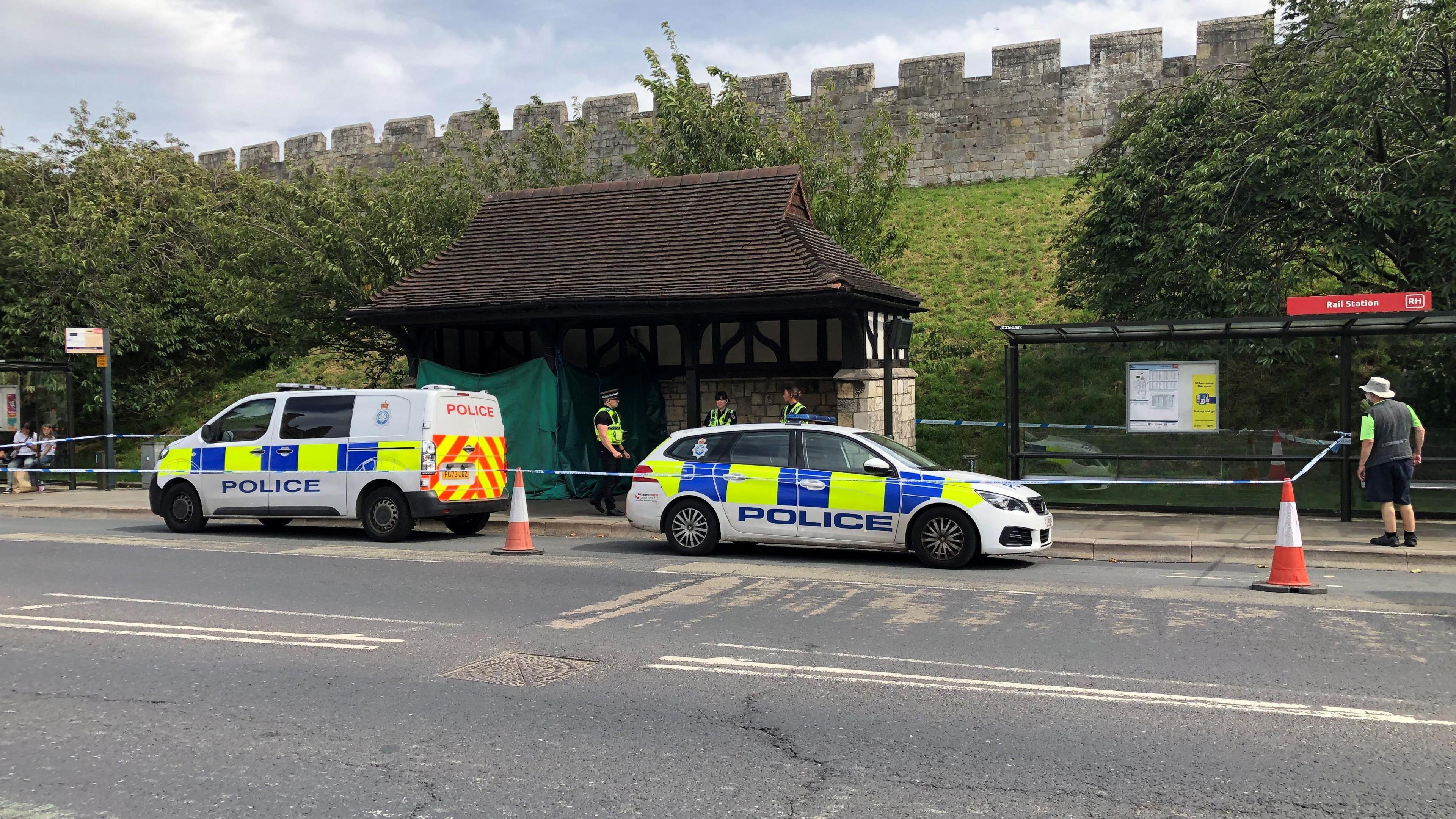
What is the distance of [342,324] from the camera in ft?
68.6

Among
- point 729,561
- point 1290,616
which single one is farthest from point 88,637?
point 1290,616

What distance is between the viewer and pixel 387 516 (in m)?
13.1

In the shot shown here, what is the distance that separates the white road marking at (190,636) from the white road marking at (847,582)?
3.58 m

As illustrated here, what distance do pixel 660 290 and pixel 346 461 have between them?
4.81 metres

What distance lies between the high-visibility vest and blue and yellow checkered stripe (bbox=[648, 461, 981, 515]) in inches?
101

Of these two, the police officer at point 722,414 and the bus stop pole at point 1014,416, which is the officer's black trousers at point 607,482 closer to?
the police officer at point 722,414

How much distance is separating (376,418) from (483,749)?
29.1 ft

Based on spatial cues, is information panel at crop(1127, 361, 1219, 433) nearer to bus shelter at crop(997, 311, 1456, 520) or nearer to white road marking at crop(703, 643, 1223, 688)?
bus shelter at crop(997, 311, 1456, 520)

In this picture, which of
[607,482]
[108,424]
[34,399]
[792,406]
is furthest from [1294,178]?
[34,399]

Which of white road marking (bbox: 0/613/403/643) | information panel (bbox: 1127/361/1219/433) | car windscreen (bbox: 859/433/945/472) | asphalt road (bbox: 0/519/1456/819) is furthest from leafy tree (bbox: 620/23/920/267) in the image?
white road marking (bbox: 0/613/403/643)

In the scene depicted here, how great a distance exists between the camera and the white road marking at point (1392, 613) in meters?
7.79

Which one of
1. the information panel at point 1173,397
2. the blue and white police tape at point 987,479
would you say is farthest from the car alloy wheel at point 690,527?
the information panel at point 1173,397

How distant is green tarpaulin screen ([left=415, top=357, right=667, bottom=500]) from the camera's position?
53.0ft

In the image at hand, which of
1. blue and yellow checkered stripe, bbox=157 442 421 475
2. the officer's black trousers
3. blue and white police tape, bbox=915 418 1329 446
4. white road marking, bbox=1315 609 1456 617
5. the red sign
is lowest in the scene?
white road marking, bbox=1315 609 1456 617
